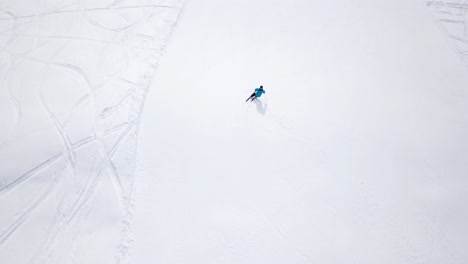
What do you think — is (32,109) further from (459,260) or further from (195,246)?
(459,260)

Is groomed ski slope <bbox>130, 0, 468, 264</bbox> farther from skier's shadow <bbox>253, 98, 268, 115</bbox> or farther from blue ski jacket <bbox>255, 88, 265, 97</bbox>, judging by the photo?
blue ski jacket <bbox>255, 88, 265, 97</bbox>

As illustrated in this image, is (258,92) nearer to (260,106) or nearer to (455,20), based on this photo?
(260,106)

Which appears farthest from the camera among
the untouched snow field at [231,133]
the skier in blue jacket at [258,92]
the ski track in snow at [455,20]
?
the ski track in snow at [455,20]

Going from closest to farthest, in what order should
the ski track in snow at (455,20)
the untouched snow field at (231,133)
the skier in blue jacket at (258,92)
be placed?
the untouched snow field at (231,133)
the skier in blue jacket at (258,92)
the ski track in snow at (455,20)

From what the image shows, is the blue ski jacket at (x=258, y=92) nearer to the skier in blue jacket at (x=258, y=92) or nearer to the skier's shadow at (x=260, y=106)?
the skier in blue jacket at (x=258, y=92)

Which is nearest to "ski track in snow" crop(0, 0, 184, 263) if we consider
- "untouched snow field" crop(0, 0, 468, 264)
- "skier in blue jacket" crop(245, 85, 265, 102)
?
"untouched snow field" crop(0, 0, 468, 264)

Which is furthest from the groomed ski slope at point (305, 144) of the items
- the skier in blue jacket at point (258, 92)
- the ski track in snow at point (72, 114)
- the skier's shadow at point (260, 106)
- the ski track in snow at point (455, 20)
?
the ski track in snow at point (72, 114)
